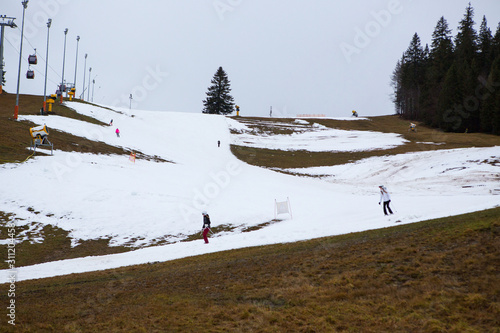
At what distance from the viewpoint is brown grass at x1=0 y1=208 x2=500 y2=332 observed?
735 cm

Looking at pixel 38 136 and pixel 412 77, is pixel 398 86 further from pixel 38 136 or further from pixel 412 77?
pixel 38 136

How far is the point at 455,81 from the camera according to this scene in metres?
76.1

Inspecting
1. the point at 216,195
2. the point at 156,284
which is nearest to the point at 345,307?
the point at 156,284

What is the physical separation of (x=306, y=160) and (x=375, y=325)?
48.8 meters

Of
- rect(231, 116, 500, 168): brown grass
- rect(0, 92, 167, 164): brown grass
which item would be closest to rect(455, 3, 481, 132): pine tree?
rect(231, 116, 500, 168): brown grass

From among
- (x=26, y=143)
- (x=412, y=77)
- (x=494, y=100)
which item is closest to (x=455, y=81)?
(x=494, y=100)

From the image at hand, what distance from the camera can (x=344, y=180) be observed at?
4212 cm

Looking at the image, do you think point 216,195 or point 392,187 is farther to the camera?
point 392,187

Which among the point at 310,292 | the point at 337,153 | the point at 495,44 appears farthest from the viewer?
the point at 495,44

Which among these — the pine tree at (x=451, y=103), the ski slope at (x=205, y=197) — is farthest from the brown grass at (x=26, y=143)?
the pine tree at (x=451, y=103)

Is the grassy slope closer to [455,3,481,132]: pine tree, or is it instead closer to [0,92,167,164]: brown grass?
[0,92,167,164]: brown grass

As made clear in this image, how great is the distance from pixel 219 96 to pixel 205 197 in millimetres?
87988

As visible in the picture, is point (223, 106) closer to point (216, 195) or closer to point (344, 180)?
point (344, 180)

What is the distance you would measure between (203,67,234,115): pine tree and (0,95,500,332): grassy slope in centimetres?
10326
